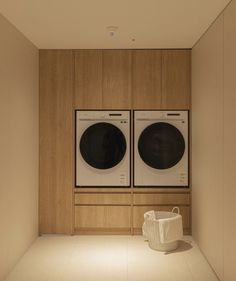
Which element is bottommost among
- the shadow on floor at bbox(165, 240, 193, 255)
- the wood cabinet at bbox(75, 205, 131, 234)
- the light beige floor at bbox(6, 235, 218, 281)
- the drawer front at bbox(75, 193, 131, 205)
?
the light beige floor at bbox(6, 235, 218, 281)

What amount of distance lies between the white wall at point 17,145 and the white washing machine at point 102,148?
579mm

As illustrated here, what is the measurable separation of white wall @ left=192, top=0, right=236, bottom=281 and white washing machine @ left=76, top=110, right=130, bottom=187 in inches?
35.2

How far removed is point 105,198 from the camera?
15.8ft

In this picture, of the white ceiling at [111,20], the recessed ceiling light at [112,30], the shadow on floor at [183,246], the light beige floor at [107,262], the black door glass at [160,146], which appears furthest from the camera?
the black door glass at [160,146]

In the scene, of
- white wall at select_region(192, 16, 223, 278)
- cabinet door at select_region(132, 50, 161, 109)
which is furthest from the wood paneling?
white wall at select_region(192, 16, 223, 278)

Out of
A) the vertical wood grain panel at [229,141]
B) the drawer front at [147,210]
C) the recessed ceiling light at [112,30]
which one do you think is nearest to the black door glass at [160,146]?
the drawer front at [147,210]

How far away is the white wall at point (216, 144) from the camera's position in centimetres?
302

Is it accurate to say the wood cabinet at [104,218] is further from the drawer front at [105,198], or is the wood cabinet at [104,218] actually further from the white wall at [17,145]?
the white wall at [17,145]

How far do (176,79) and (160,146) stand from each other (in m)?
0.88

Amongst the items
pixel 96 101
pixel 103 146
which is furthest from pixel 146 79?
pixel 103 146

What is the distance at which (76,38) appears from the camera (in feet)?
13.9

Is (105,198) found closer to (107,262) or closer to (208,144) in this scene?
(107,262)

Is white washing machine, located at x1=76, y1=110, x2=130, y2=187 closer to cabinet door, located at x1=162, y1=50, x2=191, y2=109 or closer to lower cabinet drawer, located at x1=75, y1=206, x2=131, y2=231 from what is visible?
lower cabinet drawer, located at x1=75, y1=206, x2=131, y2=231

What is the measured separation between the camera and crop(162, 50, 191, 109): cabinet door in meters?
4.77
